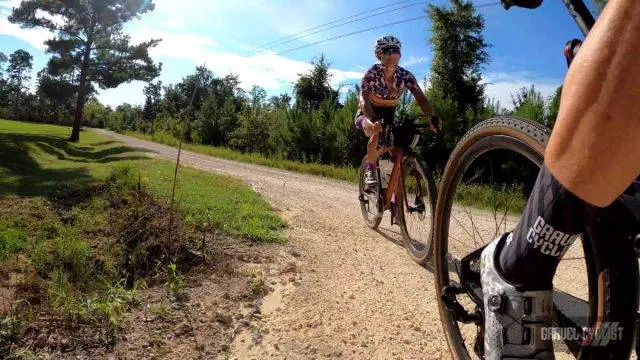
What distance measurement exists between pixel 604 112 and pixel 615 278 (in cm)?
50

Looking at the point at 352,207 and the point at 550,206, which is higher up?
the point at 550,206

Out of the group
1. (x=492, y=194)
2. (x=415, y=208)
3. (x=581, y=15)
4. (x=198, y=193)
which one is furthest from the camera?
(x=198, y=193)

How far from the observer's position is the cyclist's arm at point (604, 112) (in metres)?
0.77

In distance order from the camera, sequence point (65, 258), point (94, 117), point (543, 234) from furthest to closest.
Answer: point (94, 117)
point (65, 258)
point (543, 234)

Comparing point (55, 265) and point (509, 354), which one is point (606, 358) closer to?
point (509, 354)

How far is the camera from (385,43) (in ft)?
17.6

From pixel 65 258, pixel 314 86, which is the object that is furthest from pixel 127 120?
pixel 65 258

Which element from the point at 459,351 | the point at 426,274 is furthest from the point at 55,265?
the point at 459,351

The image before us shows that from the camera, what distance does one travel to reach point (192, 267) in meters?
3.84

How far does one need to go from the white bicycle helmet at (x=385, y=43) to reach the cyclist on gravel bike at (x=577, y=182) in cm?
449

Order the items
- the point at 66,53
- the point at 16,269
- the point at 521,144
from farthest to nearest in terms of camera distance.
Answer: the point at 66,53 < the point at 16,269 < the point at 521,144

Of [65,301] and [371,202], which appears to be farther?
[371,202]

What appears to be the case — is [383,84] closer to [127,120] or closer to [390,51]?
[390,51]

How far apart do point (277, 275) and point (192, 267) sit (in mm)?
784
